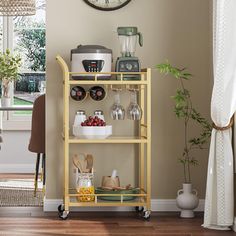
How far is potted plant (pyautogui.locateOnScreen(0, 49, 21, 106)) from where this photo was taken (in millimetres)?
8438

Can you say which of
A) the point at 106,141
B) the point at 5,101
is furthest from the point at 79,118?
the point at 5,101

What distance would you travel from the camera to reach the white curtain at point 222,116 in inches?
193

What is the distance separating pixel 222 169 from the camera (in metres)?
4.99

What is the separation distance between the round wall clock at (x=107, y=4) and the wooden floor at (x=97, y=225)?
1.58 m

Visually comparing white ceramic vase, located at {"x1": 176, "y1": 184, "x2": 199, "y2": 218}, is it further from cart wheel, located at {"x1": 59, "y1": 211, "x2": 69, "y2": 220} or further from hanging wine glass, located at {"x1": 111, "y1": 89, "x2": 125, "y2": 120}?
cart wheel, located at {"x1": 59, "y1": 211, "x2": 69, "y2": 220}

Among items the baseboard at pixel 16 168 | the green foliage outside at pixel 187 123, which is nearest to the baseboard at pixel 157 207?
the green foliage outside at pixel 187 123

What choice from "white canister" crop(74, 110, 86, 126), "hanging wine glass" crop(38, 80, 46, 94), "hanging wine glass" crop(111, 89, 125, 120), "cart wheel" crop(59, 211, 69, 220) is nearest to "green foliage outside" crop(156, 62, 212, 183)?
"hanging wine glass" crop(111, 89, 125, 120)

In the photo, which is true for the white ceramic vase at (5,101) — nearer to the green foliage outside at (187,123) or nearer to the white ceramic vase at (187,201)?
the green foliage outside at (187,123)

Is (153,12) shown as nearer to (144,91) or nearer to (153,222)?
(144,91)

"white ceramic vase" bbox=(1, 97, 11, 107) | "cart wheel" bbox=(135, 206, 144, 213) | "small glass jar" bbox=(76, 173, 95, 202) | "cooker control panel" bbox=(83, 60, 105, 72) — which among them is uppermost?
"cooker control panel" bbox=(83, 60, 105, 72)

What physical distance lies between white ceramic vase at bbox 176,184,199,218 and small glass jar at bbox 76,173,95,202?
25.7 inches

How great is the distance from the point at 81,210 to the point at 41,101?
126cm

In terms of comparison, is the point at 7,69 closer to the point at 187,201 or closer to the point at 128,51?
the point at 128,51

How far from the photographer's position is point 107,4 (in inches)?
225
